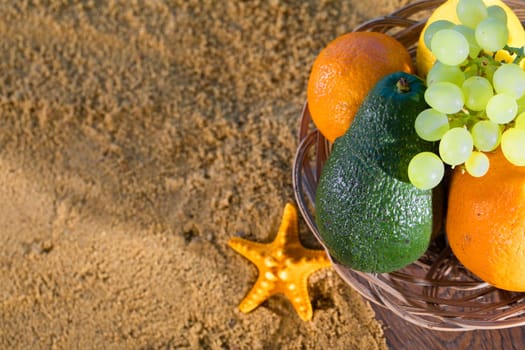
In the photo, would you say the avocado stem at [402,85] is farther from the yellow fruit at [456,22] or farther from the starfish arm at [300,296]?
the starfish arm at [300,296]

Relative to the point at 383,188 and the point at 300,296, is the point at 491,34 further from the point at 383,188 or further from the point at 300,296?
the point at 300,296

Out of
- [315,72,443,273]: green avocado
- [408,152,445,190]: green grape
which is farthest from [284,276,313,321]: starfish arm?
[408,152,445,190]: green grape

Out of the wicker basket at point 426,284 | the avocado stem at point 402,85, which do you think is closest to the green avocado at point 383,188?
the avocado stem at point 402,85

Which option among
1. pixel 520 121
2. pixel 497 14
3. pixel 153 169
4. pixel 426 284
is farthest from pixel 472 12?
pixel 153 169

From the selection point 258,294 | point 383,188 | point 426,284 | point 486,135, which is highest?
point 486,135

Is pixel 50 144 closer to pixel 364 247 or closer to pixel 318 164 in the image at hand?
pixel 318 164

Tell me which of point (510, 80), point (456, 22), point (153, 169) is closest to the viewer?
point (510, 80)

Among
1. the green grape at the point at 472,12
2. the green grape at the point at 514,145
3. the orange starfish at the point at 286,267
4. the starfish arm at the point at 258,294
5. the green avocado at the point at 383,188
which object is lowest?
the starfish arm at the point at 258,294

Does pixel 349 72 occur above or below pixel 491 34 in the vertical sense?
below
